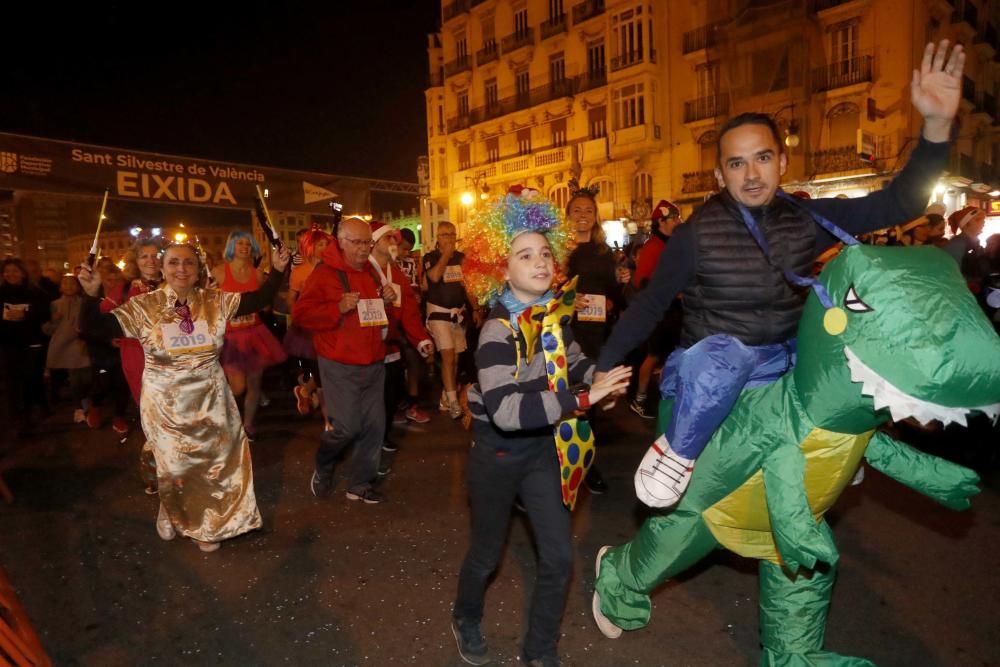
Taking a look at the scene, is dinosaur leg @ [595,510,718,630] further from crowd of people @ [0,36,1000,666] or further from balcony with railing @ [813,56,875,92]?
balcony with railing @ [813,56,875,92]

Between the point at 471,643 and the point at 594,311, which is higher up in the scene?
the point at 594,311

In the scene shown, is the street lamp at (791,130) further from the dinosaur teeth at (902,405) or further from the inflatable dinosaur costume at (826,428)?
the dinosaur teeth at (902,405)

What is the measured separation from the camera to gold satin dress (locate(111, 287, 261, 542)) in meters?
4.09

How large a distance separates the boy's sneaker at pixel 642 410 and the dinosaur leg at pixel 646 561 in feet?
13.4

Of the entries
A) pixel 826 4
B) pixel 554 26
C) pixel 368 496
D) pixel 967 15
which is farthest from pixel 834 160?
pixel 368 496

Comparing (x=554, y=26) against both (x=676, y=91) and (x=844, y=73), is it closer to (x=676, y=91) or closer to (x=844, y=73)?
(x=676, y=91)

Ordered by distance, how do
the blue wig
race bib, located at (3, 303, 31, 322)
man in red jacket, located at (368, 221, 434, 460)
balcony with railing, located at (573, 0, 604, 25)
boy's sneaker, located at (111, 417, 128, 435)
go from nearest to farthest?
man in red jacket, located at (368, 221, 434, 460), the blue wig, boy's sneaker, located at (111, 417, 128, 435), race bib, located at (3, 303, 31, 322), balcony with railing, located at (573, 0, 604, 25)

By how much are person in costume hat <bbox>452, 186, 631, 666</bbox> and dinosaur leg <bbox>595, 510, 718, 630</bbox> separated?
362 mm

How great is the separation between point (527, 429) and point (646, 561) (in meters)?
0.81

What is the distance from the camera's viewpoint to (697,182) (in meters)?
25.6

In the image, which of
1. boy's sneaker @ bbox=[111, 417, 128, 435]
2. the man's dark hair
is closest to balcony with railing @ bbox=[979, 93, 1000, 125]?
the man's dark hair

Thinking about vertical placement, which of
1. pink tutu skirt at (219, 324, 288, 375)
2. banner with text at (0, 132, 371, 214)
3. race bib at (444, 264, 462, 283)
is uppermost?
banner with text at (0, 132, 371, 214)

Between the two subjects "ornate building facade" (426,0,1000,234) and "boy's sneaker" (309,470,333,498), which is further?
"ornate building facade" (426,0,1000,234)

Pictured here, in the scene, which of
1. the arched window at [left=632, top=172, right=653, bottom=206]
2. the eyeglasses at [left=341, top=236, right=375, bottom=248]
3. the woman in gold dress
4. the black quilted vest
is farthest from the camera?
the arched window at [left=632, top=172, right=653, bottom=206]
